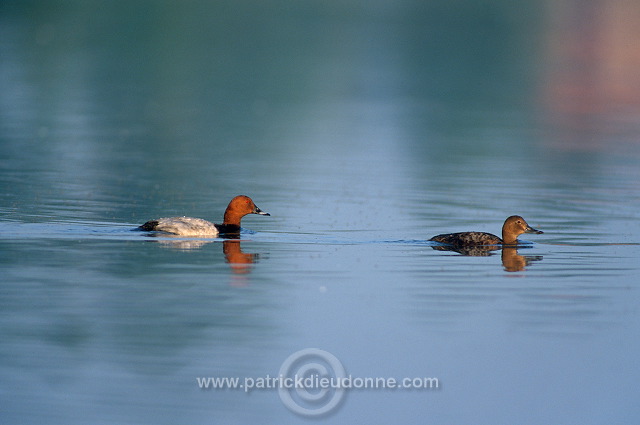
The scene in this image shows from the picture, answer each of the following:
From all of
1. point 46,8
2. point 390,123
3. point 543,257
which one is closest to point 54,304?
point 543,257

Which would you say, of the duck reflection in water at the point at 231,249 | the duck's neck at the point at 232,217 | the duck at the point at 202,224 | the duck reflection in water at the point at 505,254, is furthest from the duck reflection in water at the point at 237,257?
the duck reflection in water at the point at 505,254

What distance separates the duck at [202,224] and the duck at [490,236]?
2.63 metres

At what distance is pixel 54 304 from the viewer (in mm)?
12172

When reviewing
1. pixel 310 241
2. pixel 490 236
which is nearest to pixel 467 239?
pixel 490 236

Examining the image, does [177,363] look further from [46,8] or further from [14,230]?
[46,8]

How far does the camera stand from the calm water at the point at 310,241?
10.3 meters

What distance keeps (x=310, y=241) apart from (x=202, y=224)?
1484mm

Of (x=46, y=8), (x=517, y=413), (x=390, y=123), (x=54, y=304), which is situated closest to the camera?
(x=517, y=413)

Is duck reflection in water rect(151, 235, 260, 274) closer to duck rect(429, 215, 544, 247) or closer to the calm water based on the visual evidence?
the calm water

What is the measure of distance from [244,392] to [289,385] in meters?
0.46

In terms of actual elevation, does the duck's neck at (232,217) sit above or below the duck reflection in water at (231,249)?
above

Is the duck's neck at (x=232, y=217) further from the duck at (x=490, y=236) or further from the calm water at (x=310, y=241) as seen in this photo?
the duck at (x=490, y=236)

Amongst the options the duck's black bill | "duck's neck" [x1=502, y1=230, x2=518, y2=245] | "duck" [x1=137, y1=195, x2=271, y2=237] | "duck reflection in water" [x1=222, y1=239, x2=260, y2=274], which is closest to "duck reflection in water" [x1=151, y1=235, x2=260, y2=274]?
"duck reflection in water" [x1=222, y1=239, x2=260, y2=274]

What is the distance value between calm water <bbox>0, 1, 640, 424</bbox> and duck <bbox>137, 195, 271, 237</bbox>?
0.75 ft
